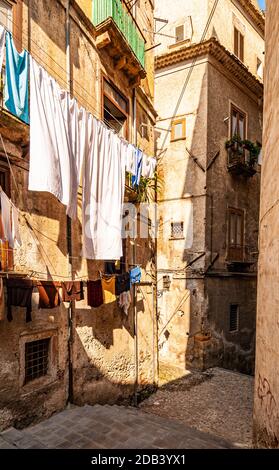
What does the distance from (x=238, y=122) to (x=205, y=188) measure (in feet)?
14.5

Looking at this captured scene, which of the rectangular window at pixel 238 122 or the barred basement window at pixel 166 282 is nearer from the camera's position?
the barred basement window at pixel 166 282

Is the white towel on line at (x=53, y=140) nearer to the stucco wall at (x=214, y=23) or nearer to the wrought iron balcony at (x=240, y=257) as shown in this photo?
the wrought iron balcony at (x=240, y=257)

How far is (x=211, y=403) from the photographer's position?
9750mm

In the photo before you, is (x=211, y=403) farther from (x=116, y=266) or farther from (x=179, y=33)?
(x=179, y=33)

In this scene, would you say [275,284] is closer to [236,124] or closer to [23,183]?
[23,183]

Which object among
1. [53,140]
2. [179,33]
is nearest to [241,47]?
[179,33]

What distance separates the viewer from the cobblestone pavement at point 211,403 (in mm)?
8305

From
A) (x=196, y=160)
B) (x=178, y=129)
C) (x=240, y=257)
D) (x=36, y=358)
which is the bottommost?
(x=36, y=358)

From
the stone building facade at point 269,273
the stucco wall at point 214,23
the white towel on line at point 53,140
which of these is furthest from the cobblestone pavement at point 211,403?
the stucco wall at point 214,23

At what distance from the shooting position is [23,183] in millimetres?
5871

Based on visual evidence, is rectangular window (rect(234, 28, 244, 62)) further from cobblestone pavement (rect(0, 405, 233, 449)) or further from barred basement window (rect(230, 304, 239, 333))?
cobblestone pavement (rect(0, 405, 233, 449))

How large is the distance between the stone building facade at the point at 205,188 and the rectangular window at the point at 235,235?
49mm

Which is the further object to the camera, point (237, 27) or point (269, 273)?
point (237, 27)

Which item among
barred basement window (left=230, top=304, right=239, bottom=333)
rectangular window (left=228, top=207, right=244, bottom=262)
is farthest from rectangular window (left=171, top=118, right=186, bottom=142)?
A: barred basement window (left=230, top=304, right=239, bottom=333)
